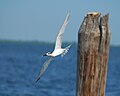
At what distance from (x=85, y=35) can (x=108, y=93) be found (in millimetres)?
18695

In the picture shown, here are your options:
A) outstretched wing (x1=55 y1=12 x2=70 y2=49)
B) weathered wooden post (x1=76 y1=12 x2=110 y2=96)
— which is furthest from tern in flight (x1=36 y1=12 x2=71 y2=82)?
weathered wooden post (x1=76 y1=12 x2=110 y2=96)

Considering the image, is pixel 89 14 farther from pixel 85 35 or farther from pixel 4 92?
pixel 4 92

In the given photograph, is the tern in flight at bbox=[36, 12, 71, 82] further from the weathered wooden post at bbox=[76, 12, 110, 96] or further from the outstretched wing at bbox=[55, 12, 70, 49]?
the weathered wooden post at bbox=[76, 12, 110, 96]

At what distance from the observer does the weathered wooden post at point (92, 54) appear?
365 inches

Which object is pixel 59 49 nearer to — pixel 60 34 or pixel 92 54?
pixel 60 34

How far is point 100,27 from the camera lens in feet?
30.9

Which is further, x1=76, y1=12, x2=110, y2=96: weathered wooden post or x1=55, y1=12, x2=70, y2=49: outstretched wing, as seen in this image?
x1=55, y1=12, x2=70, y2=49: outstretched wing

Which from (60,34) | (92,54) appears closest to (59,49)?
(60,34)

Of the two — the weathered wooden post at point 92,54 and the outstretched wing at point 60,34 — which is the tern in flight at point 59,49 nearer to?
the outstretched wing at point 60,34

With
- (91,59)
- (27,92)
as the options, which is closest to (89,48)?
(91,59)

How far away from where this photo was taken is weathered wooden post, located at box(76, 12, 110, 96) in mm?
9266

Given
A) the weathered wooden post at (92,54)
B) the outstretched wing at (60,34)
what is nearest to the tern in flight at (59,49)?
the outstretched wing at (60,34)

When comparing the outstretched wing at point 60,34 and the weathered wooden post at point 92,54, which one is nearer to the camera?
the weathered wooden post at point 92,54

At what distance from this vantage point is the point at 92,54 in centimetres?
927
